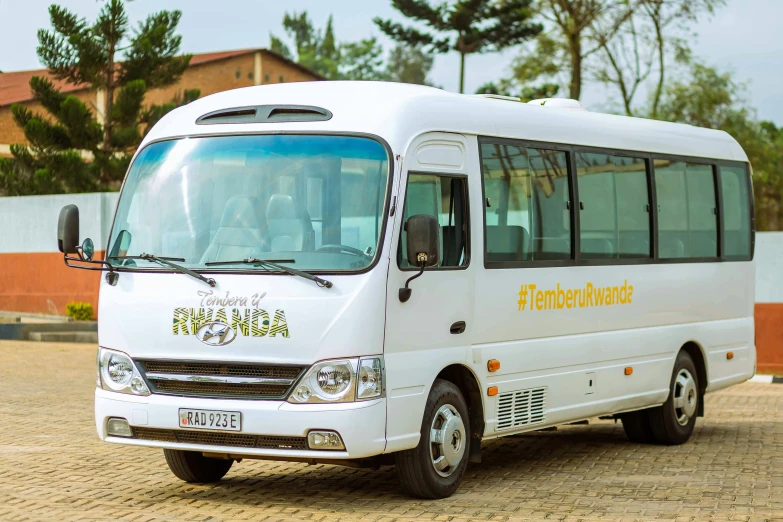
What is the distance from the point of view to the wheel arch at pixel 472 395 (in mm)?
9094

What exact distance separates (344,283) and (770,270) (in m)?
14.1

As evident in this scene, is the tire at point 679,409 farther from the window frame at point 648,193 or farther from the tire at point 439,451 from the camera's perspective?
the tire at point 439,451

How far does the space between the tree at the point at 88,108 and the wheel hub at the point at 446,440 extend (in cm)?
2676

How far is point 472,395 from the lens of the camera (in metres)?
9.20

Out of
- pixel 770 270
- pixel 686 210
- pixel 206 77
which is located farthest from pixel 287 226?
pixel 206 77

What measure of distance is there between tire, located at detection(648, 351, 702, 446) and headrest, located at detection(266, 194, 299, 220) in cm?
511

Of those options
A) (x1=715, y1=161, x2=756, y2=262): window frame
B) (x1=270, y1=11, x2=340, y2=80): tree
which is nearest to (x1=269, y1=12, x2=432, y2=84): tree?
(x1=270, y1=11, x2=340, y2=80): tree

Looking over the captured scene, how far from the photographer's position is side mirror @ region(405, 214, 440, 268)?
7.89 metres

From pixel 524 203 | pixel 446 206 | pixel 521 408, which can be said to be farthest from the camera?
pixel 524 203

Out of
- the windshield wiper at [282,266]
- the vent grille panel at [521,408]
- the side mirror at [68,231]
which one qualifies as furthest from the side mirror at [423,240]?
the side mirror at [68,231]

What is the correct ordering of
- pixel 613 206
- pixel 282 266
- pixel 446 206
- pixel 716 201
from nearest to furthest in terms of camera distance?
pixel 282 266 < pixel 446 206 < pixel 613 206 < pixel 716 201

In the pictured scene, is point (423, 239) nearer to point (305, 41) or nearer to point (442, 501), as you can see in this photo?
point (442, 501)

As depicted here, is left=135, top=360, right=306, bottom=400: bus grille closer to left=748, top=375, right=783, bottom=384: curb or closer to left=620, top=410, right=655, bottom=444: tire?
left=620, top=410, right=655, bottom=444: tire

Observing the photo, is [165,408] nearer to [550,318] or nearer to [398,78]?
[550,318]
